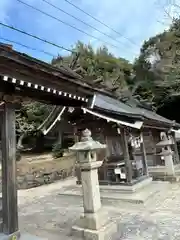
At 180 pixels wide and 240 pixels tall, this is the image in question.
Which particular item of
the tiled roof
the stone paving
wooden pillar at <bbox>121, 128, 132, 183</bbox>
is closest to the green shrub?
the tiled roof

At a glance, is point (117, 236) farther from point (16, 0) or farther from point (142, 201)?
point (16, 0)

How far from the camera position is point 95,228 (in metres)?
3.83

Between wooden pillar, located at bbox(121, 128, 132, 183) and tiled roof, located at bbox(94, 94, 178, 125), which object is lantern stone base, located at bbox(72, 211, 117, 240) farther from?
wooden pillar, located at bbox(121, 128, 132, 183)

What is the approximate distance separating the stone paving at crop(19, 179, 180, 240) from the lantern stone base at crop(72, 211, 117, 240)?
6.3 inches

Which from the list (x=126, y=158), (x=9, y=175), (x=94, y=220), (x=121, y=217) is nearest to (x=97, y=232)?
(x=94, y=220)

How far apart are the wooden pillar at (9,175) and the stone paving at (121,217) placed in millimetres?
1344

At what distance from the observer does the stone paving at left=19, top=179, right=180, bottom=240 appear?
4207mm

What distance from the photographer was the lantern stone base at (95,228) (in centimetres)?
381

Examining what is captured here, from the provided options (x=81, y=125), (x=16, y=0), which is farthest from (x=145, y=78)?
(x=16, y=0)

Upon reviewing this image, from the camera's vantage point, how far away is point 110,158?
8.12 m

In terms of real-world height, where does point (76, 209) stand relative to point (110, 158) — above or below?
below

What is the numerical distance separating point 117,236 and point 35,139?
18.2 metres

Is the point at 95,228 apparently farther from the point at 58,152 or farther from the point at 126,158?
the point at 58,152

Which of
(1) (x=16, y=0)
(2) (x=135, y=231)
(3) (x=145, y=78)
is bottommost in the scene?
(2) (x=135, y=231)
